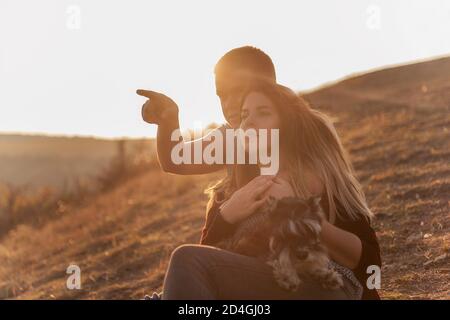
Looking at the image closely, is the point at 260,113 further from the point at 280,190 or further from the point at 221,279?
the point at 221,279

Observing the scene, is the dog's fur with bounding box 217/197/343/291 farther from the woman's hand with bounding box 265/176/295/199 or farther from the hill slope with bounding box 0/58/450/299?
the hill slope with bounding box 0/58/450/299

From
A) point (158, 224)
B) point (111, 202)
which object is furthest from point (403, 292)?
point (111, 202)

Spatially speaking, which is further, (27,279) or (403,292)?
(27,279)

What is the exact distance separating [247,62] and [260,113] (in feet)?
2.52

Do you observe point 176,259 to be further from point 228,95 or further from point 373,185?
point 373,185

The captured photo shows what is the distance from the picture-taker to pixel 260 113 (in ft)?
12.8

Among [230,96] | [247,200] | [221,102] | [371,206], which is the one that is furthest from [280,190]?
[371,206]

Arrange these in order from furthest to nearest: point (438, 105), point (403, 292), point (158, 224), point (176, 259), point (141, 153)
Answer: point (141, 153) → point (438, 105) → point (158, 224) → point (403, 292) → point (176, 259)

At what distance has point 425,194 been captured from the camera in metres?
9.25

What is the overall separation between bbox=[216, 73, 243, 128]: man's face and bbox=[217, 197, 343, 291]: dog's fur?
1020mm

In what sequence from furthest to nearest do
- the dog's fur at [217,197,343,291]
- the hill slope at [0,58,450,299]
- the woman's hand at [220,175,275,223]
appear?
the hill slope at [0,58,450,299] < the woman's hand at [220,175,275,223] < the dog's fur at [217,197,343,291]

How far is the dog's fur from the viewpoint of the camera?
11.4 ft

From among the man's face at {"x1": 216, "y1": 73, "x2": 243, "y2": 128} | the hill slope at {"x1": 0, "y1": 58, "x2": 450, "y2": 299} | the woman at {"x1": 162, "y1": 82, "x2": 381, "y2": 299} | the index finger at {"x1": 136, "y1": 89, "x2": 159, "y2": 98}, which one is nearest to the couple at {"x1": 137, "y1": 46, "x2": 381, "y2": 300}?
the woman at {"x1": 162, "y1": 82, "x2": 381, "y2": 299}
